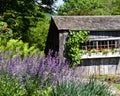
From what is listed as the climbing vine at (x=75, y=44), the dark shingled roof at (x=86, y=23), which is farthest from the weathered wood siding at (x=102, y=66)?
the dark shingled roof at (x=86, y=23)

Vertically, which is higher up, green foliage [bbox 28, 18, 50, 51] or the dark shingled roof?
the dark shingled roof

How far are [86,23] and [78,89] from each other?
2070 cm

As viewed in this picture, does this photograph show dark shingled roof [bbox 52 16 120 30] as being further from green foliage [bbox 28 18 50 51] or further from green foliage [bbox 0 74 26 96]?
green foliage [bbox 0 74 26 96]

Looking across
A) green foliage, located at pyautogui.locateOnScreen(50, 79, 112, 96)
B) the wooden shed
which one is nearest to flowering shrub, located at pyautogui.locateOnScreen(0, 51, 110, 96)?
green foliage, located at pyautogui.locateOnScreen(50, 79, 112, 96)

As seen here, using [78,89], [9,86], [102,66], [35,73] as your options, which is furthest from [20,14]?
[78,89]

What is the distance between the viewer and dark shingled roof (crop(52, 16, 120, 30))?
27.0 meters

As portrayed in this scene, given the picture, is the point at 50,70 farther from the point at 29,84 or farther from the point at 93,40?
the point at 93,40

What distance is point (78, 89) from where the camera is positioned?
716cm

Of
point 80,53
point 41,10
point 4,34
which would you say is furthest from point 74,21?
point 4,34

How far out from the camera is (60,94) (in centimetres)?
703

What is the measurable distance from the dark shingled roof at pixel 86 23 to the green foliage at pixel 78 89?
18.8m

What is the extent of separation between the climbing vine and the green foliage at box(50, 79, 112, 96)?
1880cm

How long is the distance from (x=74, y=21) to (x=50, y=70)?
66.9ft

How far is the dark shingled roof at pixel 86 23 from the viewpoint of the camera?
2696 cm
